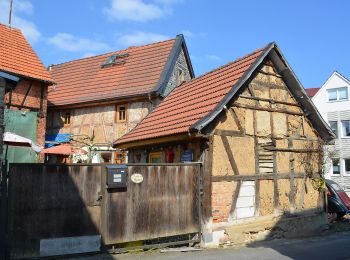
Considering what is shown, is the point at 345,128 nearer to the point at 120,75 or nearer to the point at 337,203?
the point at 337,203

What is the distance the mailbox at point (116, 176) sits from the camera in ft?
28.0

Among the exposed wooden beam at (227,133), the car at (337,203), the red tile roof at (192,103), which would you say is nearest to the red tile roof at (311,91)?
the car at (337,203)

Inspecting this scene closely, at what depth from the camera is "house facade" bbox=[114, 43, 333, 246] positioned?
10.6 meters

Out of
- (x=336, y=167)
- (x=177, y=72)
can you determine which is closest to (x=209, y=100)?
(x=177, y=72)

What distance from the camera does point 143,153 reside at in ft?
43.3

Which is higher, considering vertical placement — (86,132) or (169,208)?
(86,132)

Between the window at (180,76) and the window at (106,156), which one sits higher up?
the window at (180,76)

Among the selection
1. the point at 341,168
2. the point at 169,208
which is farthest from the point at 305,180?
the point at 341,168

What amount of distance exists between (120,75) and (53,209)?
617 inches

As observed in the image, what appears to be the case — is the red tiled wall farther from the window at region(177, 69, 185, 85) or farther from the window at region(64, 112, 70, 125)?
the window at region(177, 69, 185, 85)

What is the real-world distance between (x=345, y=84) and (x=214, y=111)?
27.4 meters

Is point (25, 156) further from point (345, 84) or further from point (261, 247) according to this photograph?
point (345, 84)

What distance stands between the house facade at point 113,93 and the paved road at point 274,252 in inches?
417

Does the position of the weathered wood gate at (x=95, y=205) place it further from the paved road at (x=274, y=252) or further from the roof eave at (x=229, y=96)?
the roof eave at (x=229, y=96)
